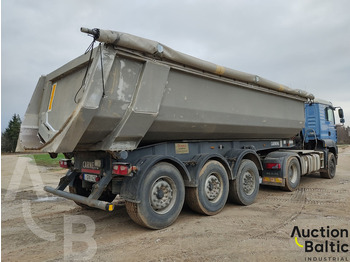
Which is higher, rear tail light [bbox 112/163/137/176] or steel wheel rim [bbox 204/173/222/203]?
rear tail light [bbox 112/163/137/176]

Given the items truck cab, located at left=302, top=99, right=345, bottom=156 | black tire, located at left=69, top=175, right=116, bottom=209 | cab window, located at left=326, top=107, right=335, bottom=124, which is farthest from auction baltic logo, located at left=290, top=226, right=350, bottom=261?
cab window, located at left=326, top=107, right=335, bottom=124

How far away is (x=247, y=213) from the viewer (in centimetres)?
517

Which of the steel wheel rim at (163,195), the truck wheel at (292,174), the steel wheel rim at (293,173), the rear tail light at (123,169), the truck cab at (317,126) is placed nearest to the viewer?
the rear tail light at (123,169)

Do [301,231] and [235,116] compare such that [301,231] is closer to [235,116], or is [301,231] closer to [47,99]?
[235,116]

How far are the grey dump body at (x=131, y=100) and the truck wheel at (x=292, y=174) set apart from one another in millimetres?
2337

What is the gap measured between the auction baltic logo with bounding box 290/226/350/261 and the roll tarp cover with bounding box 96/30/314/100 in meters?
3.23

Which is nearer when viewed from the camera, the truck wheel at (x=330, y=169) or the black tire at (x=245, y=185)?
the black tire at (x=245, y=185)

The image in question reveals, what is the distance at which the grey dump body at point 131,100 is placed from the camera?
12.1 ft

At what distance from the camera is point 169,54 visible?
436 centimetres

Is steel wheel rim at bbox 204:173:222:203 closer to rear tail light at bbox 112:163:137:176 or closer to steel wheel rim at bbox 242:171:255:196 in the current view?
steel wheel rim at bbox 242:171:255:196

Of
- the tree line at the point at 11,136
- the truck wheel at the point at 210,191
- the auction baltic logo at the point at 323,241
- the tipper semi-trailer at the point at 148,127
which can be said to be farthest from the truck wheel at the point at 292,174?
the tree line at the point at 11,136

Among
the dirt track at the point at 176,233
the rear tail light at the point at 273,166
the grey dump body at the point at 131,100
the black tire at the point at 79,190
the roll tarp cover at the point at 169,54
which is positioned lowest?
the dirt track at the point at 176,233

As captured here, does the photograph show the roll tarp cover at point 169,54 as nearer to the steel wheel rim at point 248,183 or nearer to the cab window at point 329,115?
the steel wheel rim at point 248,183

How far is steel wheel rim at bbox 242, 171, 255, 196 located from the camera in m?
6.01
